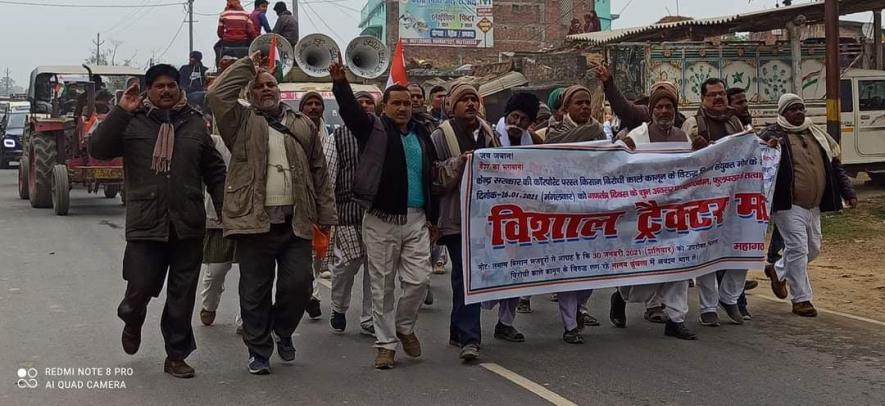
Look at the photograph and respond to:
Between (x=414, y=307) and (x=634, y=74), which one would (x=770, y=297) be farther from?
(x=634, y=74)

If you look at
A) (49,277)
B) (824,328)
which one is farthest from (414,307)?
(49,277)

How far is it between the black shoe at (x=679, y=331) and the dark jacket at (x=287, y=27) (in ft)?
31.0

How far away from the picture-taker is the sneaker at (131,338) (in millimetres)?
6039

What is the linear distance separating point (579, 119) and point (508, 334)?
63.7 inches

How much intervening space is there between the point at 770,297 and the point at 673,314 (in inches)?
96.2

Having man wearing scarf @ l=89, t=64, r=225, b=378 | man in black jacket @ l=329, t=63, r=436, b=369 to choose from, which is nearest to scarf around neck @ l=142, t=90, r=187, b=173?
man wearing scarf @ l=89, t=64, r=225, b=378

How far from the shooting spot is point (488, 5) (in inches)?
1745

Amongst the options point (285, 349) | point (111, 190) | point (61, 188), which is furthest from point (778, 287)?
point (111, 190)

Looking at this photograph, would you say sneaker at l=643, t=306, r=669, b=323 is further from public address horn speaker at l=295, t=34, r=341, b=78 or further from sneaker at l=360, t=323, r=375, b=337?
public address horn speaker at l=295, t=34, r=341, b=78

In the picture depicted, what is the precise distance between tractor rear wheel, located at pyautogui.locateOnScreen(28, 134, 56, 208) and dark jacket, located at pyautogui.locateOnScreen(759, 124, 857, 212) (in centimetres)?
1272

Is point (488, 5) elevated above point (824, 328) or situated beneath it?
elevated above

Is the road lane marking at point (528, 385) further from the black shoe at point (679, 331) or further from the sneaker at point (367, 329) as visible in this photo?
the black shoe at point (679, 331)

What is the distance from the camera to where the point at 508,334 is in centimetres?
708

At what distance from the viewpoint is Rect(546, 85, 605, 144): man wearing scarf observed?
7.26 metres
